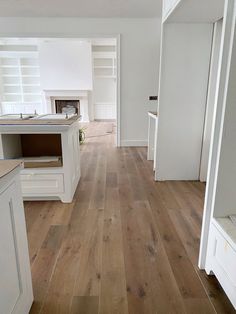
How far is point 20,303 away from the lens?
1.05m

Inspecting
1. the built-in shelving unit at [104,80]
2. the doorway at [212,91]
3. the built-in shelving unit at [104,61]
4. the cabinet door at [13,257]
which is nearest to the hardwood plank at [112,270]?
the cabinet door at [13,257]

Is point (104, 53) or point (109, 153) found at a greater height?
point (104, 53)

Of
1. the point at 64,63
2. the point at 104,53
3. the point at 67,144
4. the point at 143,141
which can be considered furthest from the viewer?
the point at 104,53

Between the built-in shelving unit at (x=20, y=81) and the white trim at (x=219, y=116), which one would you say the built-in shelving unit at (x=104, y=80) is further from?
the white trim at (x=219, y=116)

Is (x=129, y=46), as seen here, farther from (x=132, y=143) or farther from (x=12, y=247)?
(x=12, y=247)

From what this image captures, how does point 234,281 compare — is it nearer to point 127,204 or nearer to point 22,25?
point 127,204

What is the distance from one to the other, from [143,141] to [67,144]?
9.95 feet

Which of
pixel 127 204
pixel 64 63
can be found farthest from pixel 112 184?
pixel 64 63

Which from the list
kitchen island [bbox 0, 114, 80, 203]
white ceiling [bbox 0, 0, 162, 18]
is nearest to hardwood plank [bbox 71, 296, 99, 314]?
kitchen island [bbox 0, 114, 80, 203]

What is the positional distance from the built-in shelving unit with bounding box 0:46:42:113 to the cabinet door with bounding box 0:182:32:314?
330 inches

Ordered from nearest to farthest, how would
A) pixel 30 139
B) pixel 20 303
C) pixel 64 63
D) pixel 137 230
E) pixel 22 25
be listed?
pixel 20 303 < pixel 137 230 < pixel 30 139 < pixel 22 25 < pixel 64 63

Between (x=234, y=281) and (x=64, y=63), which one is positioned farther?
(x=64, y=63)

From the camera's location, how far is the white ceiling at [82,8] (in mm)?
3697

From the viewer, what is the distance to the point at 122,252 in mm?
1660
